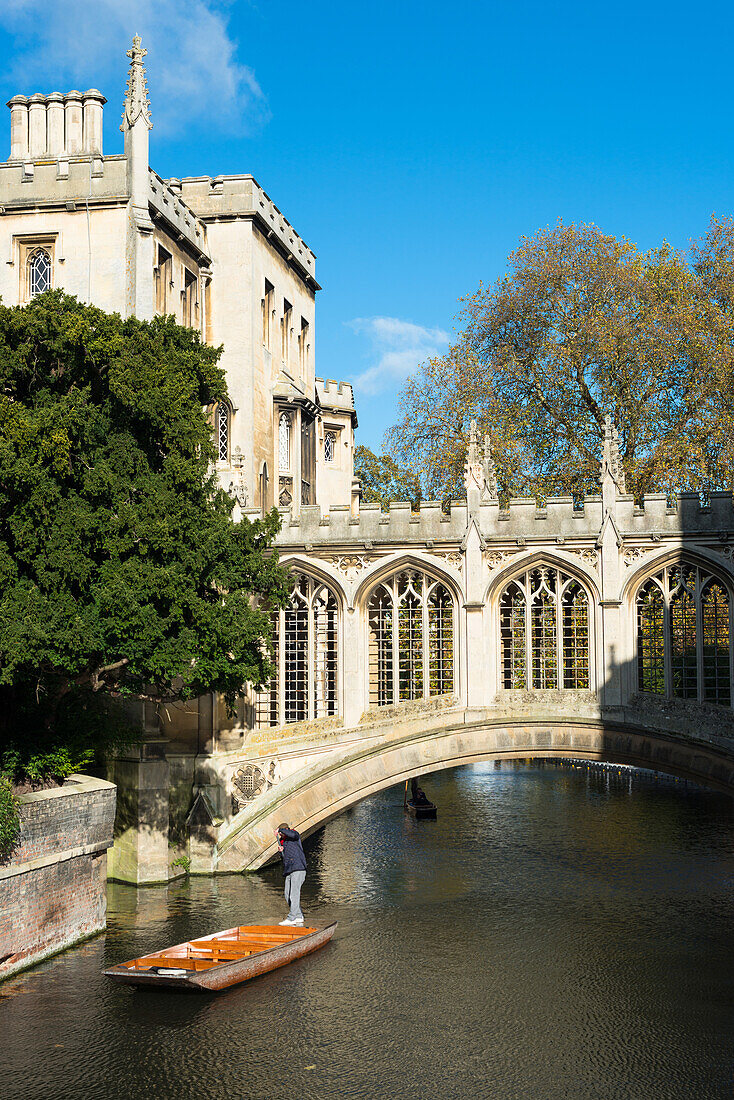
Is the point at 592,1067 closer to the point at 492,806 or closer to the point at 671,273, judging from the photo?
the point at 492,806

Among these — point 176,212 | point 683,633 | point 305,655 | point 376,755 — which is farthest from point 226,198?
point 683,633

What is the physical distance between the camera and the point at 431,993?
15.3 metres

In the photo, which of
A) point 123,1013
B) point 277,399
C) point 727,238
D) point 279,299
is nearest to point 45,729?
point 123,1013

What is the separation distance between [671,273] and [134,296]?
18.9 m

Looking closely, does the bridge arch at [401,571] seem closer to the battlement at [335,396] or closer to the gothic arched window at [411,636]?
the gothic arched window at [411,636]

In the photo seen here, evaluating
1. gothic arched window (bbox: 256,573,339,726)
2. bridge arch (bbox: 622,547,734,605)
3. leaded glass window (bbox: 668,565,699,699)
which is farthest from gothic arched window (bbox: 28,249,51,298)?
leaded glass window (bbox: 668,565,699,699)

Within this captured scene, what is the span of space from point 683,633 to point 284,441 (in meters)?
15.2

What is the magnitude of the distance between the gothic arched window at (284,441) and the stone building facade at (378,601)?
604 centimetres

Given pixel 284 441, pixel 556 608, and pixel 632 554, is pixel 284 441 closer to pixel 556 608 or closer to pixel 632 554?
pixel 556 608

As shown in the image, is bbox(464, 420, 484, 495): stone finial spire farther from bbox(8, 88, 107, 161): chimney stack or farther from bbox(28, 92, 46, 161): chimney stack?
bbox(28, 92, 46, 161): chimney stack

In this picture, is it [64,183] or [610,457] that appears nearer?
[610,457]

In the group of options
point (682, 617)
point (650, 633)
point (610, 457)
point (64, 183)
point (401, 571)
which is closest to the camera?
point (682, 617)

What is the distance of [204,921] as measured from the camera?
755 inches

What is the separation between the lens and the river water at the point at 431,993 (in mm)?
12109
